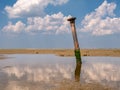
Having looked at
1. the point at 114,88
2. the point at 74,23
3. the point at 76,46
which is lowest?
the point at 114,88

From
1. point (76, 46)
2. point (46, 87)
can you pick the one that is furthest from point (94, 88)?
point (76, 46)

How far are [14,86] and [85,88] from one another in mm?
3918

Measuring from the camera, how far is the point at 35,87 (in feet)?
46.1

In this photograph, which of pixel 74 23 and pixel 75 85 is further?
pixel 74 23

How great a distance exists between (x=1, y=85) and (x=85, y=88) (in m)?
4.71

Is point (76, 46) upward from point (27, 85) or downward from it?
upward

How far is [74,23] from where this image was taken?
2894cm

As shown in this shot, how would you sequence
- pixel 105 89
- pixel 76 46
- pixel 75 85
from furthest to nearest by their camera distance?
1. pixel 76 46
2. pixel 75 85
3. pixel 105 89

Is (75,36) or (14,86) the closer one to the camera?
(14,86)

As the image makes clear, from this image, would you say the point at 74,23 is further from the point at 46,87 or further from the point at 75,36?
the point at 46,87

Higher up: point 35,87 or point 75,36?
point 75,36

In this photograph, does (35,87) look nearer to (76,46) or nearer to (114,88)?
(114,88)

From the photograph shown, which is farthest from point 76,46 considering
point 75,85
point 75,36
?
point 75,85

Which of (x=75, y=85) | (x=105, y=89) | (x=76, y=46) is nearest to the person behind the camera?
(x=105, y=89)
